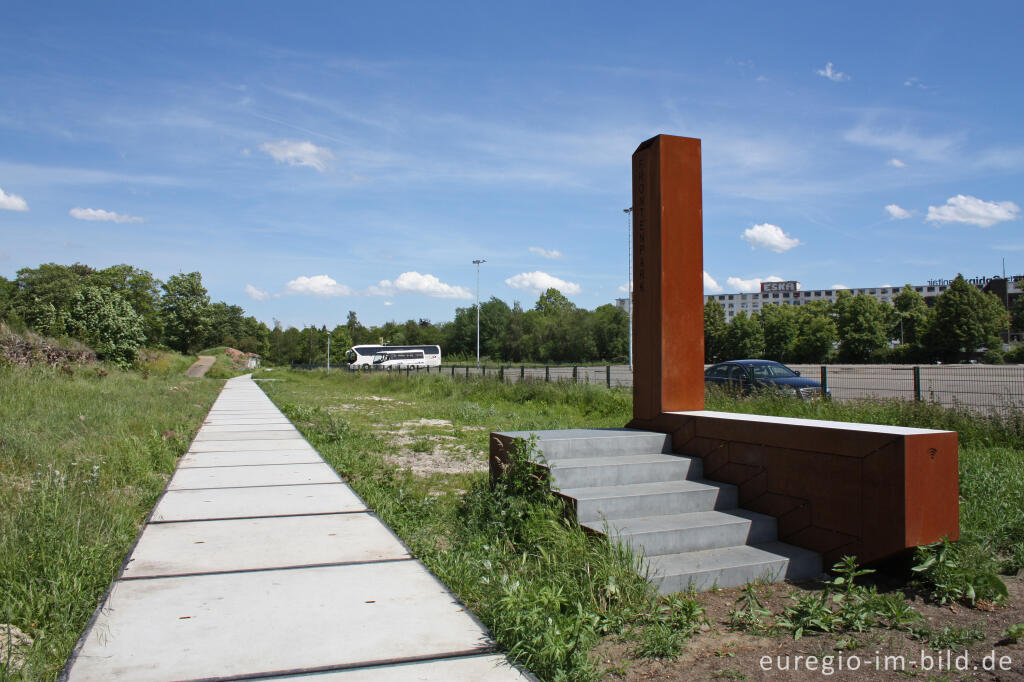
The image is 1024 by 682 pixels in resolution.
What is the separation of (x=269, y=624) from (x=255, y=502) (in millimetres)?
2842

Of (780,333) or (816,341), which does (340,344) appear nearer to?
(780,333)

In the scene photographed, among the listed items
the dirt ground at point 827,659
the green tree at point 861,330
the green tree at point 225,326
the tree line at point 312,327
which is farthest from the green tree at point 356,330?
the dirt ground at point 827,659

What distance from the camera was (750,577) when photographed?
13.6 ft

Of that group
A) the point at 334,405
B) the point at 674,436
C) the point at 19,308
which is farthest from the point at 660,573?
the point at 19,308

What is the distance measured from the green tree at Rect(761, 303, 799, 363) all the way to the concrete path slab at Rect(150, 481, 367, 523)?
294 ft

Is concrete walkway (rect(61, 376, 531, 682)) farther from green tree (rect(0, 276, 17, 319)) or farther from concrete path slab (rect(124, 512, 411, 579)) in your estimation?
green tree (rect(0, 276, 17, 319))

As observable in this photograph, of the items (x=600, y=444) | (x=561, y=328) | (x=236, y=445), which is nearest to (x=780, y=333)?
(x=561, y=328)

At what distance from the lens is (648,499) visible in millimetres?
4879

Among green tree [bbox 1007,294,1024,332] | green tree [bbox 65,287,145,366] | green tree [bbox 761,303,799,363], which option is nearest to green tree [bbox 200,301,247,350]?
green tree [bbox 65,287,145,366]

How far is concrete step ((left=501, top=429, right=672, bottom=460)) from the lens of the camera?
561cm

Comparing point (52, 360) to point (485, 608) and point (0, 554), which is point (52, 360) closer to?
point (0, 554)

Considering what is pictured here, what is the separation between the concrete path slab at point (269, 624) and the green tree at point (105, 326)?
84.0ft

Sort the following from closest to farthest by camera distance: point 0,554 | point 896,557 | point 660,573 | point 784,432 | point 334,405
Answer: point 0,554 < point 660,573 < point 896,557 < point 784,432 < point 334,405

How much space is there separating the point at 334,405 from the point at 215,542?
46.0ft
